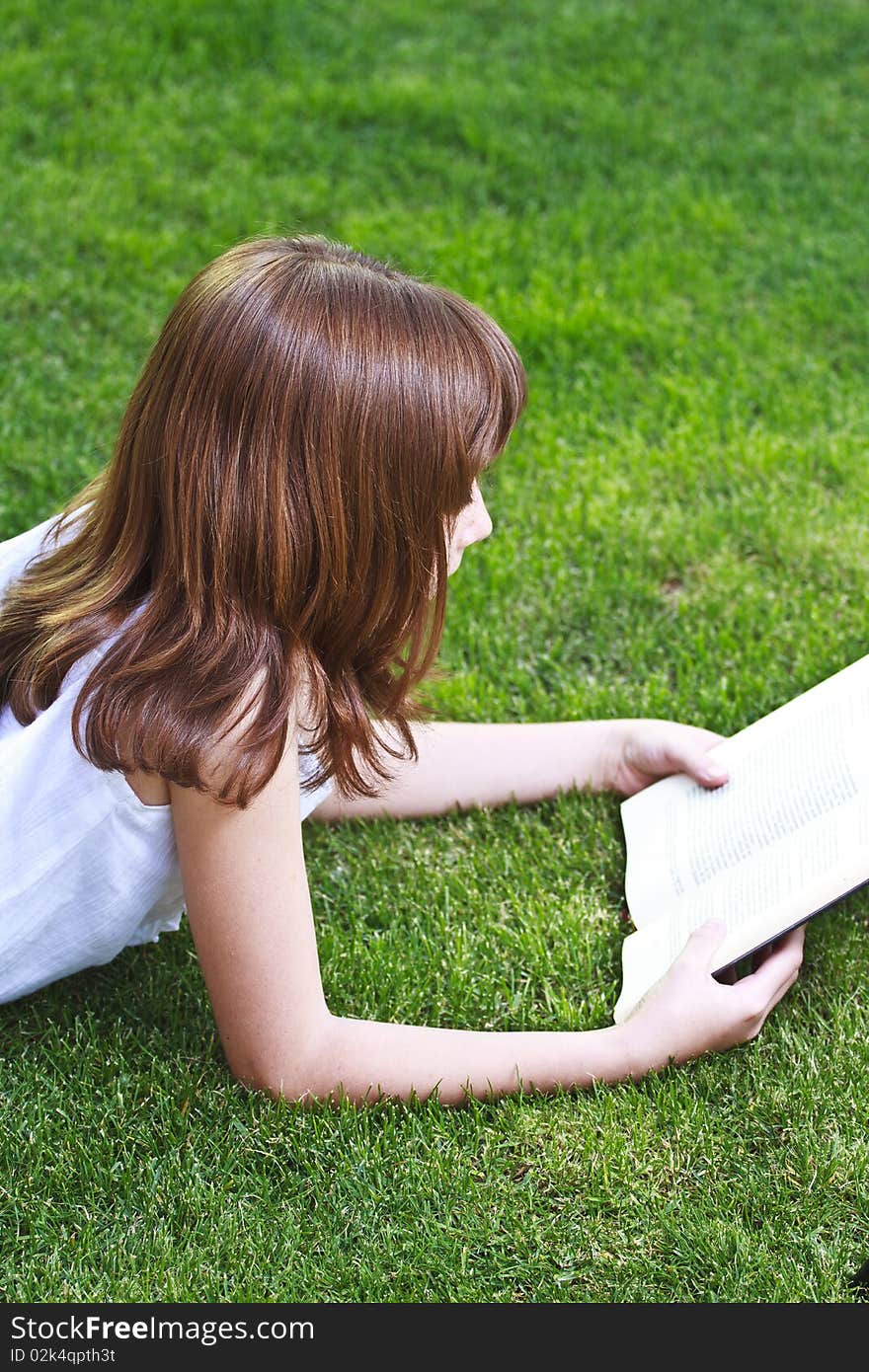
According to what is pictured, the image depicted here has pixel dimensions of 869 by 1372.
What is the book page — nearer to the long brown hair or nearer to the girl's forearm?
the girl's forearm

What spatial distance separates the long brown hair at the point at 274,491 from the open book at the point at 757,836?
2.04 feet

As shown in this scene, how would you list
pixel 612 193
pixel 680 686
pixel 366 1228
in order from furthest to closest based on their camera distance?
pixel 612 193 < pixel 680 686 < pixel 366 1228

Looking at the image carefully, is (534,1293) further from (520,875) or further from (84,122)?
(84,122)

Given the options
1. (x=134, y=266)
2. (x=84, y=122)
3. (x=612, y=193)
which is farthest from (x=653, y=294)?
(x=84, y=122)

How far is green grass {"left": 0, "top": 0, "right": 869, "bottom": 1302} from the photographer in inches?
69.1

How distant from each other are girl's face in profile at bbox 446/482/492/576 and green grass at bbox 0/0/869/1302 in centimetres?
66

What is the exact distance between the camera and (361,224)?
12.8ft

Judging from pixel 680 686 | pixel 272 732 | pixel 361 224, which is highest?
pixel 272 732

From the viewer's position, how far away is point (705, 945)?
1854 millimetres

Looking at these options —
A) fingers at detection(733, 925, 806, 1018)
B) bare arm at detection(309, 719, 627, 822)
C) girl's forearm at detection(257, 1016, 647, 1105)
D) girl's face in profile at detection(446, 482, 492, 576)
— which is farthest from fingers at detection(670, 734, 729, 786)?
girl's face in profile at detection(446, 482, 492, 576)

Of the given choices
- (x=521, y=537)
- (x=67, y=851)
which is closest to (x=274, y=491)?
(x=67, y=851)

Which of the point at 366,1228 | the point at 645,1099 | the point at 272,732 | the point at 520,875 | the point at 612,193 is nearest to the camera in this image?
the point at 272,732

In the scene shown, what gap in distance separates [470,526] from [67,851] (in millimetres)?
665
